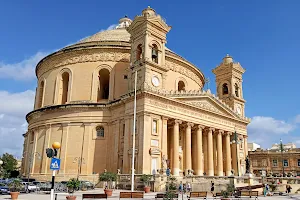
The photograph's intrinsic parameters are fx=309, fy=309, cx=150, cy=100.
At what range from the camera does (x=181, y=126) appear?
4016 centimetres

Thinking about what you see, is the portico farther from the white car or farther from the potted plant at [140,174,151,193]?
the white car

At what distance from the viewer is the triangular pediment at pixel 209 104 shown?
4018 centimetres

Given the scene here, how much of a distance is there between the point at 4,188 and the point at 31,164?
57.8 ft

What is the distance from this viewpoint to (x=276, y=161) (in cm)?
6644

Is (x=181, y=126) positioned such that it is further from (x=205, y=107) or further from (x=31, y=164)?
(x=31, y=164)

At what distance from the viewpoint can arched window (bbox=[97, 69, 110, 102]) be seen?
45.2 meters

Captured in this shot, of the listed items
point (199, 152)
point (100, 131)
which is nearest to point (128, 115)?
point (100, 131)

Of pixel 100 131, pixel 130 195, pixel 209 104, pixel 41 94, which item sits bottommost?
pixel 130 195

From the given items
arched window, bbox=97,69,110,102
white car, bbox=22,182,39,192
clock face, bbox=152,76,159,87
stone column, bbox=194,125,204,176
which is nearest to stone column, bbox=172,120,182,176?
stone column, bbox=194,125,204,176

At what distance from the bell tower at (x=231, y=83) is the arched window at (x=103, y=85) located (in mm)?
19978

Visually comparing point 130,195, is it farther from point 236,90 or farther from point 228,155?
point 236,90

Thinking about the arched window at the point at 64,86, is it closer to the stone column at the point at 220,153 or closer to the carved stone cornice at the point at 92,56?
the carved stone cornice at the point at 92,56

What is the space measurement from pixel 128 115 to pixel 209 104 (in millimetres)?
12821

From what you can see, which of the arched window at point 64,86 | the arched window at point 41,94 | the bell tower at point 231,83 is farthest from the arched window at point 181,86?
the arched window at point 41,94
